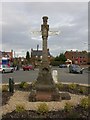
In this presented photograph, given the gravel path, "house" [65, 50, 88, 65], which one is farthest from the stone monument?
"house" [65, 50, 88, 65]

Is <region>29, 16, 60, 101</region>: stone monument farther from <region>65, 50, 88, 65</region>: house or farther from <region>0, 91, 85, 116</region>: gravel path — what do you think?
<region>65, 50, 88, 65</region>: house

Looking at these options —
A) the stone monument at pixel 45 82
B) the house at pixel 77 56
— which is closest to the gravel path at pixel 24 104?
the stone monument at pixel 45 82

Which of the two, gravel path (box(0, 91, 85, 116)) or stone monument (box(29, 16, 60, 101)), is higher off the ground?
stone monument (box(29, 16, 60, 101))

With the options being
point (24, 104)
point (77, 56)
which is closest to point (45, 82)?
point (24, 104)

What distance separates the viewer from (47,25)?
12312 millimetres

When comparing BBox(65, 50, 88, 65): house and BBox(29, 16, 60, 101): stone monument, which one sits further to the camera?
BBox(65, 50, 88, 65): house

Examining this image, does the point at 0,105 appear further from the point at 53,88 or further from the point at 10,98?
the point at 53,88

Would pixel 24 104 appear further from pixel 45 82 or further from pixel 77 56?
pixel 77 56

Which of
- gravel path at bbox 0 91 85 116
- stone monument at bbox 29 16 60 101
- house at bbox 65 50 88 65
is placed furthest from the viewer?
house at bbox 65 50 88 65

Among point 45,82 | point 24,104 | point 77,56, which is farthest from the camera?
point 77,56

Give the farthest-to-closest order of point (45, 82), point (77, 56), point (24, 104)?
point (77, 56) < point (45, 82) < point (24, 104)

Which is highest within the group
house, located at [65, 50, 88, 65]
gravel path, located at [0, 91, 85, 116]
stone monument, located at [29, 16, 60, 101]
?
house, located at [65, 50, 88, 65]

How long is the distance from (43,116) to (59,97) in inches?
122

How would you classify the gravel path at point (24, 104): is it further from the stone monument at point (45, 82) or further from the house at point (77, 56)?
the house at point (77, 56)
